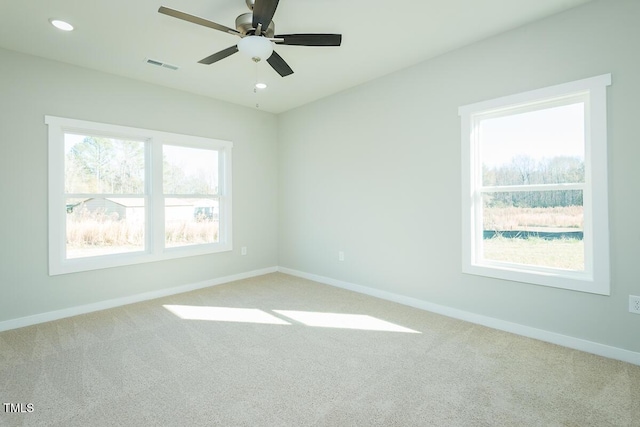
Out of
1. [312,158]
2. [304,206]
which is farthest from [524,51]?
[304,206]

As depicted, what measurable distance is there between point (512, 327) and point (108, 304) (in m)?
4.30

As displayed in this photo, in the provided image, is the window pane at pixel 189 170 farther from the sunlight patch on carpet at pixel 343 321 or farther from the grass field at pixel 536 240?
the grass field at pixel 536 240

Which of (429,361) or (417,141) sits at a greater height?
(417,141)

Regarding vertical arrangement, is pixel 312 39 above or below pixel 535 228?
above

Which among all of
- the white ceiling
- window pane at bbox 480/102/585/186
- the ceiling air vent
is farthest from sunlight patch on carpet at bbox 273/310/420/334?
the ceiling air vent

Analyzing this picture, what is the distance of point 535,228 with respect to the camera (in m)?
2.93

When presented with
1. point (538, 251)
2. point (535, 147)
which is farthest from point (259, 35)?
point (538, 251)

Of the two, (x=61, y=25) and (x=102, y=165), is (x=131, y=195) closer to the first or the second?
(x=102, y=165)

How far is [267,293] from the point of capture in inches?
166

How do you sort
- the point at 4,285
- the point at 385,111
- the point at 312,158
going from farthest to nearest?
1. the point at 312,158
2. the point at 385,111
3. the point at 4,285

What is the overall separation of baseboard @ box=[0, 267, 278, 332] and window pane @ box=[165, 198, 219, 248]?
60 cm

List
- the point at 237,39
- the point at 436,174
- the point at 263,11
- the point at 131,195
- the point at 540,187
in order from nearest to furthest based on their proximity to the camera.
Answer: the point at 263,11, the point at 540,187, the point at 237,39, the point at 436,174, the point at 131,195

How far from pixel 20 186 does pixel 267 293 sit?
2.85m

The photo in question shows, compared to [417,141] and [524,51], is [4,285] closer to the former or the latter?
[417,141]
